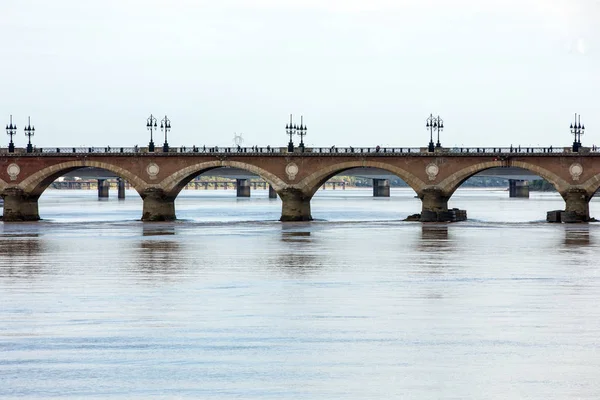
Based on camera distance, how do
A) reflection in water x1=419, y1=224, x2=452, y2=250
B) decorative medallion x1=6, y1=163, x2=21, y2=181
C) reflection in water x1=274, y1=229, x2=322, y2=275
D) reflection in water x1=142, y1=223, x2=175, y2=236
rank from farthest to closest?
decorative medallion x1=6, y1=163, x2=21, y2=181 < reflection in water x1=142, y1=223, x2=175, y2=236 < reflection in water x1=419, y1=224, x2=452, y2=250 < reflection in water x1=274, y1=229, x2=322, y2=275

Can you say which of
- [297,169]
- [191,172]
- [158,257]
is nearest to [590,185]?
[297,169]

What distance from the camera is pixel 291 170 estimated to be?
9675 cm

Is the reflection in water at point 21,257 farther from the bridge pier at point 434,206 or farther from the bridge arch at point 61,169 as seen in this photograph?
the bridge pier at point 434,206

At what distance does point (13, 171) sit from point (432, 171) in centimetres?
3934

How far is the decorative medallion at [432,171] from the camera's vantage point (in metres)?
94.7

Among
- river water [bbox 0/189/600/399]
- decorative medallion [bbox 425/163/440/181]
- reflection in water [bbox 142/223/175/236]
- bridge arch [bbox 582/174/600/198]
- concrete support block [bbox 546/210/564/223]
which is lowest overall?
river water [bbox 0/189/600/399]

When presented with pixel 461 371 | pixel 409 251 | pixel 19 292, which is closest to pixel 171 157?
pixel 409 251

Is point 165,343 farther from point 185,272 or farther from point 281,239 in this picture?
point 281,239

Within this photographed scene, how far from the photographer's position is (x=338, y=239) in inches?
2842

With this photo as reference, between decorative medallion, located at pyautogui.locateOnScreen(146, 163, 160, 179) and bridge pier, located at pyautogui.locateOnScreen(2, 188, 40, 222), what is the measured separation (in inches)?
470

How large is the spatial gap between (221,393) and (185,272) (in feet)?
86.1

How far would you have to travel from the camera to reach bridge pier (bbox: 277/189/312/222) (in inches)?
3799

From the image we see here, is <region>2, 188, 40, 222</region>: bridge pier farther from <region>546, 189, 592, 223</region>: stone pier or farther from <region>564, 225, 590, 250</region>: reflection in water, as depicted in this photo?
<region>564, 225, 590, 250</region>: reflection in water

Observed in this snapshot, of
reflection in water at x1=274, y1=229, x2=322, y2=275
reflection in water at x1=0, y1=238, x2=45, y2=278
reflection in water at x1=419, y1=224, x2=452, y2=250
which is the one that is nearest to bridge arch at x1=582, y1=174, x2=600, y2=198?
reflection in water at x1=419, y1=224, x2=452, y2=250
